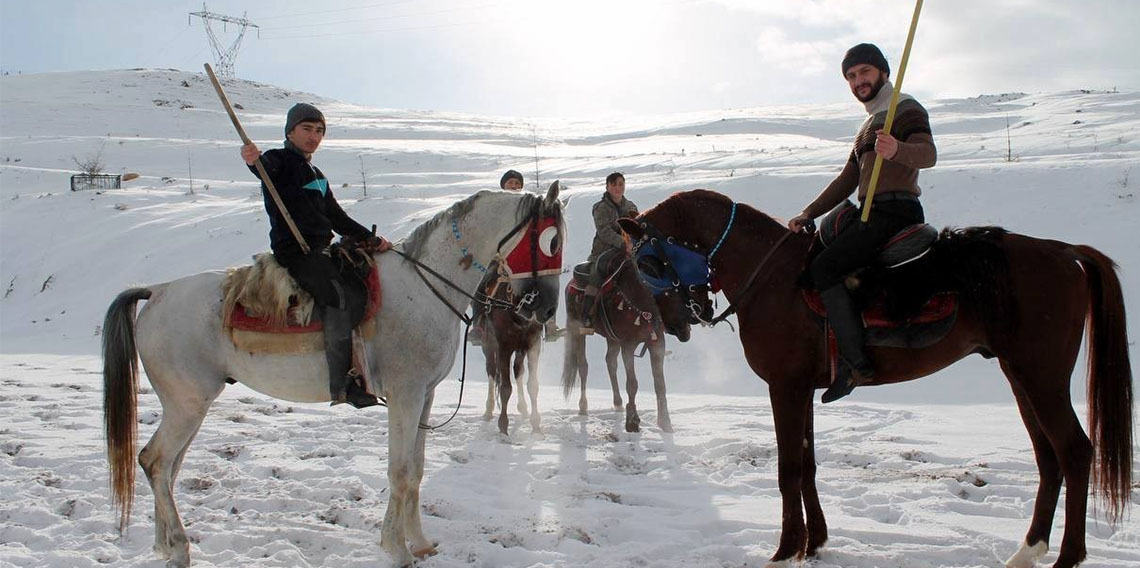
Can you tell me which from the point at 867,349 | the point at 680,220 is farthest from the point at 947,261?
the point at 680,220

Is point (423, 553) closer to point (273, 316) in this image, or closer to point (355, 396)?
point (355, 396)

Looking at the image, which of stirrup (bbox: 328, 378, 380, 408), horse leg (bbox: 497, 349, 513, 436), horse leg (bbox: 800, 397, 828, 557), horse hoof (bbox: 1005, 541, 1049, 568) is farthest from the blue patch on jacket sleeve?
horse hoof (bbox: 1005, 541, 1049, 568)

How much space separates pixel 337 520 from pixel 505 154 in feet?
84.2

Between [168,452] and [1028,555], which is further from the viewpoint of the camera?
[168,452]

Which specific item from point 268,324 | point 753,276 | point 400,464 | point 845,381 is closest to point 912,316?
point 845,381

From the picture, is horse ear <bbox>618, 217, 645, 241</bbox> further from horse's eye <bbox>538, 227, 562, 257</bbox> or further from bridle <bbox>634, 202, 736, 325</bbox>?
horse's eye <bbox>538, 227, 562, 257</bbox>

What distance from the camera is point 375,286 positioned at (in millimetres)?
4574

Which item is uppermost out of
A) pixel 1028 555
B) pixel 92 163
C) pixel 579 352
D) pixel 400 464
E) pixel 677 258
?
pixel 92 163

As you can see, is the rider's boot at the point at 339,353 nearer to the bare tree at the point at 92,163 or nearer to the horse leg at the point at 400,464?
the horse leg at the point at 400,464

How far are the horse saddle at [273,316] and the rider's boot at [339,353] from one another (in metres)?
0.09

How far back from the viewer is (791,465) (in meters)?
4.29

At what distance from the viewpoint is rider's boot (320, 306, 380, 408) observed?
4395mm

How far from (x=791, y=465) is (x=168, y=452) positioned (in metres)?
3.74

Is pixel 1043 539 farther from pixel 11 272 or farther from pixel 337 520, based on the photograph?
pixel 11 272
